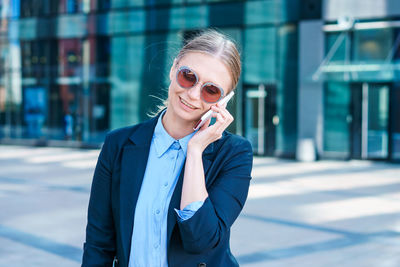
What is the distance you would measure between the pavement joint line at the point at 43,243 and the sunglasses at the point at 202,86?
440 centimetres

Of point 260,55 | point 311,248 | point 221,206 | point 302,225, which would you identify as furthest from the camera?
point 260,55

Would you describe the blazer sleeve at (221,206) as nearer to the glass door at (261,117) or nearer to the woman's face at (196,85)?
the woman's face at (196,85)

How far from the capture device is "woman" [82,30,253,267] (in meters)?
1.84

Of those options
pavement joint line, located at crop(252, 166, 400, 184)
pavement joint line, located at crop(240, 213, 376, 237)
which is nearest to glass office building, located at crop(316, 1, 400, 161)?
pavement joint line, located at crop(252, 166, 400, 184)

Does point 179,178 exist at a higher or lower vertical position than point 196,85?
lower

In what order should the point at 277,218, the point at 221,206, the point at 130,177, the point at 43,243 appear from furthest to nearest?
1. the point at 277,218
2. the point at 43,243
3. the point at 130,177
4. the point at 221,206

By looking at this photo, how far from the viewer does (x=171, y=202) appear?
6.12 feet

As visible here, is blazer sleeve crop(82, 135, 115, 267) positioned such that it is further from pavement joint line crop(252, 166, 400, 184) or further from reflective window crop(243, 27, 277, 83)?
reflective window crop(243, 27, 277, 83)

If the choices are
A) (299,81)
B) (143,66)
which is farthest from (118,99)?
(299,81)

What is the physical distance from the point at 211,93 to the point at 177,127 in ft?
0.68

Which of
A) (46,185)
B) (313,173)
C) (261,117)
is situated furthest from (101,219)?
(261,117)

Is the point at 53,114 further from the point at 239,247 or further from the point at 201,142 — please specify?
the point at 201,142

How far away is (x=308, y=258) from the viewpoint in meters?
6.01

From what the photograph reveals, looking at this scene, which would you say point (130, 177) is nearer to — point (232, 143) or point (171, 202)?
point (171, 202)
